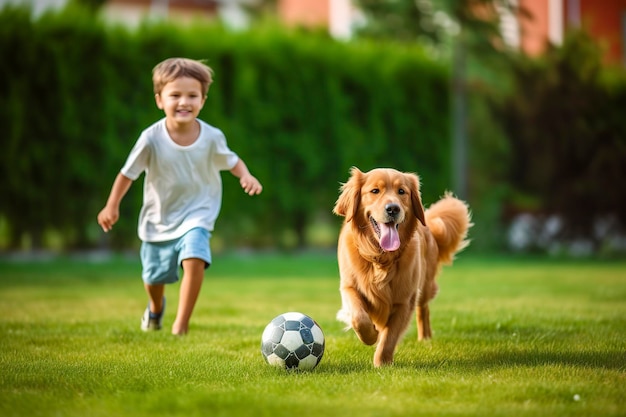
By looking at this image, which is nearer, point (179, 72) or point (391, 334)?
point (391, 334)

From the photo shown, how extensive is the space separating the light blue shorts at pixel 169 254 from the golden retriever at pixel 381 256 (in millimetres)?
1121

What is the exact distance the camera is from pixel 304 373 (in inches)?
154

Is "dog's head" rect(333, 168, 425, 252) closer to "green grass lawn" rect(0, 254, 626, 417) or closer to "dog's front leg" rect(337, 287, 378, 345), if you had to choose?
"dog's front leg" rect(337, 287, 378, 345)

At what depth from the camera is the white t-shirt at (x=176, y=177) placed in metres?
5.26

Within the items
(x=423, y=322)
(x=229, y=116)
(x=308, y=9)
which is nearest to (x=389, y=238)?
(x=423, y=322)

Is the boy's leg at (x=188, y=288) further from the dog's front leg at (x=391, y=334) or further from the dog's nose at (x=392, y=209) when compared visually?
the dog's nose at (x=392, y=209)

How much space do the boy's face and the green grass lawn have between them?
4.78ft

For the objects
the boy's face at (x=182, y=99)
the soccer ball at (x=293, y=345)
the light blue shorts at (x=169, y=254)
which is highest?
the boy's face at (x=182, y=99)

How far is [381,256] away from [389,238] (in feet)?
0.51

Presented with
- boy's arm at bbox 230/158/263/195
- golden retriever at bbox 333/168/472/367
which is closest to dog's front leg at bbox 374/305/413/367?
golden retriever at bbox 333/168/472/367

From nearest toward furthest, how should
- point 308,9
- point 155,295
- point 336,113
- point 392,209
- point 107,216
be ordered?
1. point 392,209
2. point 107,216
3. point 155,295
4. point 336,113
5. point 308,9

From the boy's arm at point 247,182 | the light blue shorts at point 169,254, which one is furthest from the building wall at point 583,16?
the light blue shorts at point 169,254

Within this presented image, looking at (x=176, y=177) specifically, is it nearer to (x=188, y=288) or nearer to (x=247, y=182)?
(x=247, y=182)

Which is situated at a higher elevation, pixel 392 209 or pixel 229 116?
pixel 229 116
